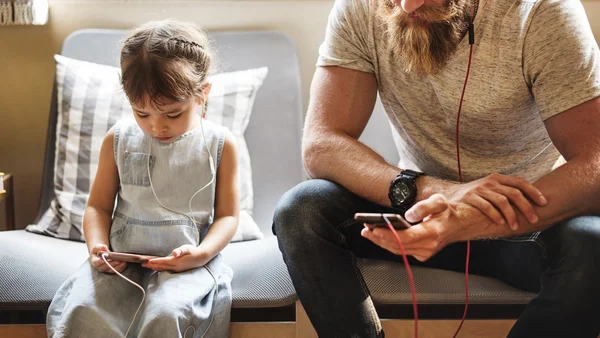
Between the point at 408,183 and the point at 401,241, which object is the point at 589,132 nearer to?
the point at 408,183

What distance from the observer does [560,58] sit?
4.59 feet

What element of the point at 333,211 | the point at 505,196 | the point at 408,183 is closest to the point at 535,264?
the point at 505,196

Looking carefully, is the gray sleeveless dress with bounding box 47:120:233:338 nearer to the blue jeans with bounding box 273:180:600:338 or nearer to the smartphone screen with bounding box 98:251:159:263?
the smartphone screen with bounding box 98:251:159:263

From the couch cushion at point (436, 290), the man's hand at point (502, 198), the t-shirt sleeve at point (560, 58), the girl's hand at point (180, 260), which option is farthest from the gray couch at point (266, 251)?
the t-shirt sleeve at point (560, 58)

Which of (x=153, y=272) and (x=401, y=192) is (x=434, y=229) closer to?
(x=401, y=192)

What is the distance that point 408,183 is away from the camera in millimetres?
1387

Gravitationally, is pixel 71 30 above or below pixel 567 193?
below

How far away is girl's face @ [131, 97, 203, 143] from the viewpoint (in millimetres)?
1480

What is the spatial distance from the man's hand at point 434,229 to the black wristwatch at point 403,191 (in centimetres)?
10

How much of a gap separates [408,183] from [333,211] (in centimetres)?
15

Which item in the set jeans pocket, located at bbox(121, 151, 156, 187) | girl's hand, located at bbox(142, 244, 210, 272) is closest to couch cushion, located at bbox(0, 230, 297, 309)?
→ girl's hand, located at bbox(142, 244, 210, 272)

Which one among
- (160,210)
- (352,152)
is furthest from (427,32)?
(160,210)

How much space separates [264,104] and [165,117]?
1.98 feet

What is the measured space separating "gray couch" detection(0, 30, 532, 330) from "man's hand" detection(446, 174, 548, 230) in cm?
21
